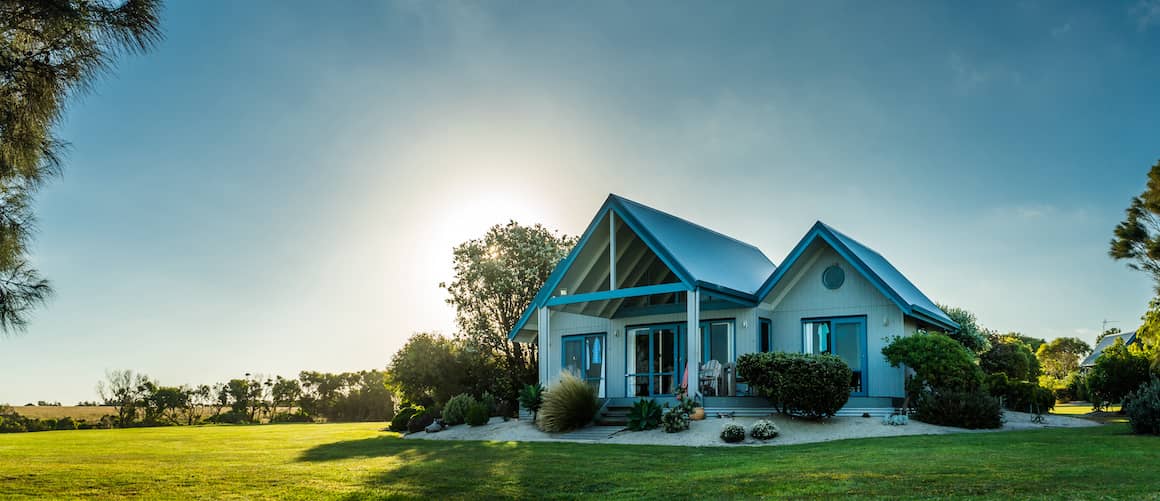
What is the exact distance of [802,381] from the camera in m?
17.1

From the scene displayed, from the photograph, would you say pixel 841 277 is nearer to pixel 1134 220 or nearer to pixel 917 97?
pixel 917 97

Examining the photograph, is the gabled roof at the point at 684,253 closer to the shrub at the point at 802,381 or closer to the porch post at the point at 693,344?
the porch post at the point at 693,344

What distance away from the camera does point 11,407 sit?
33.2 m

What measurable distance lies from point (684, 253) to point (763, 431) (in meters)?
6.18

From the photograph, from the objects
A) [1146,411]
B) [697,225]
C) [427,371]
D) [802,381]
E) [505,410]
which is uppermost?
[697,225]

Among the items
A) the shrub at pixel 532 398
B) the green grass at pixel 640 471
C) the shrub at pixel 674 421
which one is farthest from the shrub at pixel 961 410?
the shrub at pixel 532 398

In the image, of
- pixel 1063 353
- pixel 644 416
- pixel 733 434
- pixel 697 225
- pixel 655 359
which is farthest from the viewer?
pixel 1063 353

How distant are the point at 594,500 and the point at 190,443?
13.4 meters

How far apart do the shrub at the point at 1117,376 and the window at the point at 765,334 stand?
11.2 meters

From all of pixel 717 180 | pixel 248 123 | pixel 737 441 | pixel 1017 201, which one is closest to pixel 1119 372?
pixel 1017 201

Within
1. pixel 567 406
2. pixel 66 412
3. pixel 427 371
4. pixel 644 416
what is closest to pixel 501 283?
pixel 427 371

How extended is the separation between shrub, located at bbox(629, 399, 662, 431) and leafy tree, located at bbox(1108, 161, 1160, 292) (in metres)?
12.6

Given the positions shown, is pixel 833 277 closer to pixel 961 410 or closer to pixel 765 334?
pixel 765 334

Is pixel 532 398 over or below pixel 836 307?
below
